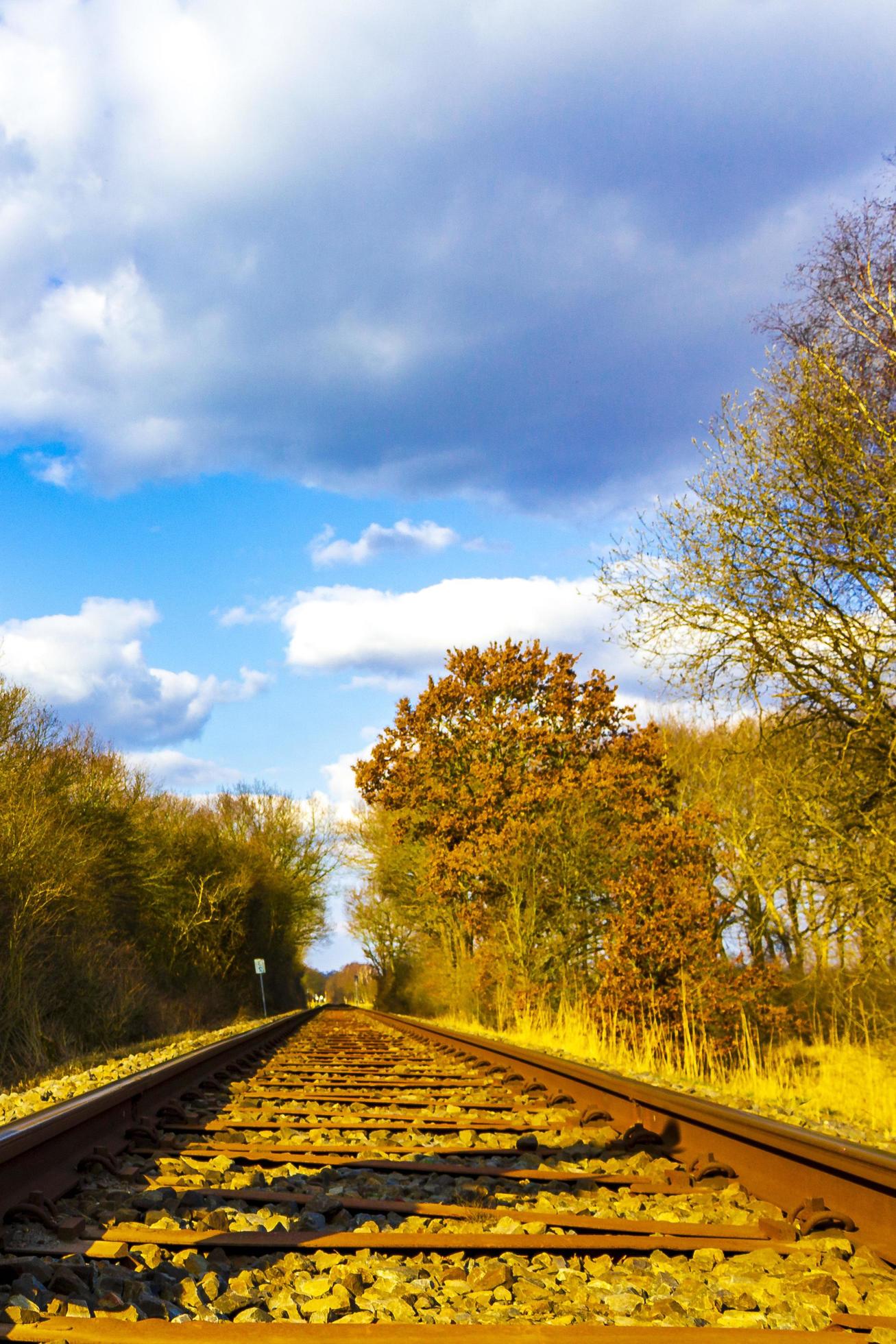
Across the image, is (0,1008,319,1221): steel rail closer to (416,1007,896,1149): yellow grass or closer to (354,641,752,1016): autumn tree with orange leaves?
(416,1007,896,1149): yellow grass

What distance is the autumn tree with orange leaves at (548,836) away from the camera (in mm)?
14453

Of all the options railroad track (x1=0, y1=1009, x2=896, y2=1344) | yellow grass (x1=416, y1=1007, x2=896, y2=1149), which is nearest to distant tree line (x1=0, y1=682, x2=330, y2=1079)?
yellow grass (x1=416, y1=1007, x2=896, y2=1149)

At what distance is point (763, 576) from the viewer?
32.7 feet

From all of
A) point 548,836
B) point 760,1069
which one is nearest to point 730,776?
point 548,836

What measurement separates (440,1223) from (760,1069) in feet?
30.7

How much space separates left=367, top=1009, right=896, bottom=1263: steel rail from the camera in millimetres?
2965

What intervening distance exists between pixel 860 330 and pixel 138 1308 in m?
9.92

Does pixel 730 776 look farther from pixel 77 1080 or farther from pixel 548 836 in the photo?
pixel 77 1080

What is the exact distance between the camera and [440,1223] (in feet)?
10.2

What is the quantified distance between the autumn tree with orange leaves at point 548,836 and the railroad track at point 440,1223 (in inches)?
369

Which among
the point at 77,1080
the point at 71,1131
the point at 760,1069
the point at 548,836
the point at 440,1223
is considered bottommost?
the point at 760,1069

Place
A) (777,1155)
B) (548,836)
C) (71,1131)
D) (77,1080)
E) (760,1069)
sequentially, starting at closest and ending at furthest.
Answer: (777,1155) < (71,1131) < (77,1080) < (760,1069) < (548,836)

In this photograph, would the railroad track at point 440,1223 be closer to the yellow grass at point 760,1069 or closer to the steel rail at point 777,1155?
the steel rail at point 777,1155

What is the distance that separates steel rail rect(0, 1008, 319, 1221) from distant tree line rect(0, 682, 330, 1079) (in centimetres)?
664
